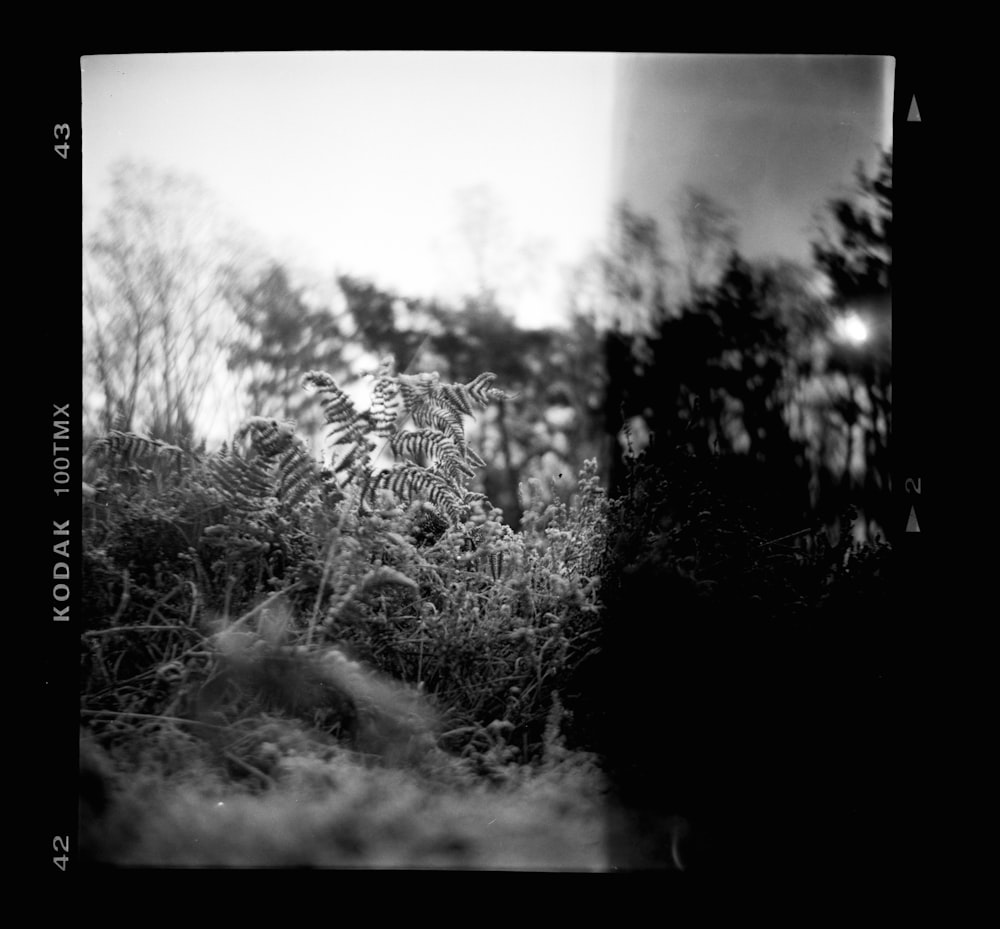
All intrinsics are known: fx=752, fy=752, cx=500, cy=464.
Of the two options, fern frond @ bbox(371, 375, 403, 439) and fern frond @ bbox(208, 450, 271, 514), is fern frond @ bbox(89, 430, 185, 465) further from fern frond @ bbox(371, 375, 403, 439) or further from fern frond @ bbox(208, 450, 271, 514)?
fern frond @ bbox(371, 375, 403, 439)

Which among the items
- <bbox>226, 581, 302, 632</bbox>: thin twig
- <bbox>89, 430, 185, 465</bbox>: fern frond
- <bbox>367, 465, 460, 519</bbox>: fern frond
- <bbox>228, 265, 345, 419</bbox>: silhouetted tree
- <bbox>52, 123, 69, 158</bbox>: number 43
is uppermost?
<bbox>52, 123, 69, 158</bbox>: number 43

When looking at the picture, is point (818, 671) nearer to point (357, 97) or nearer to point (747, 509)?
point (747, 509)

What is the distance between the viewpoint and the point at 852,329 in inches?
85.5

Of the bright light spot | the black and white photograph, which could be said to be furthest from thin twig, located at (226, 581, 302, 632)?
the bright light spot

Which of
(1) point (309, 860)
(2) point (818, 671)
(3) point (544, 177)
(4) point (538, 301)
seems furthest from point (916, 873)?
(3) point (544, 177)

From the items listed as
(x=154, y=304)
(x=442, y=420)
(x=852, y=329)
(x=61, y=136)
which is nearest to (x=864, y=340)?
(x=852, y=329)

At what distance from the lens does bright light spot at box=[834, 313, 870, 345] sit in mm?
2168

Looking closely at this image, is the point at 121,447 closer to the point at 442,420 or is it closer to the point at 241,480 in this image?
the point at 241,480

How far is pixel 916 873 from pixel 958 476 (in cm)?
111

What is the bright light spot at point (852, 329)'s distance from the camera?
217cm

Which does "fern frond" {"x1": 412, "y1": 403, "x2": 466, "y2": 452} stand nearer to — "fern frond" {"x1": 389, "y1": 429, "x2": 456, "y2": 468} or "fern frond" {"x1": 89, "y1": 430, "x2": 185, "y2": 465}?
"fern frond" {"x1": 389, "y1": 429, "x2": 456, "y2": 468}

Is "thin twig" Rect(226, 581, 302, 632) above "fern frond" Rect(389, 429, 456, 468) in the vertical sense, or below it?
below

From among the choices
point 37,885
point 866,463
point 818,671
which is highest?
point 866,463

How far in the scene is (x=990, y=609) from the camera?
6.92ft
